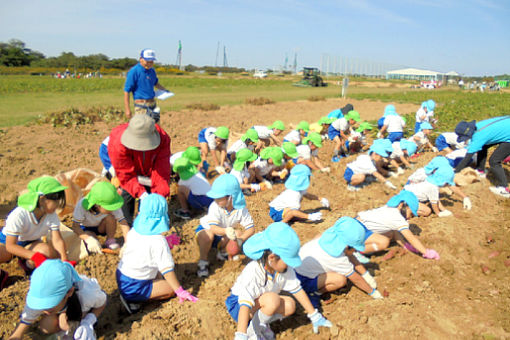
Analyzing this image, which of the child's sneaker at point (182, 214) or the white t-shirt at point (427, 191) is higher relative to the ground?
the white t-shirt at point (427, 191)

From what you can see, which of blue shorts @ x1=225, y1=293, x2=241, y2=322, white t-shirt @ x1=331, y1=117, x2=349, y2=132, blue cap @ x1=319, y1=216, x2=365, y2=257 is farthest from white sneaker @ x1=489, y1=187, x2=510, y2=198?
blue shorts @ x1=225, y1=293, x2=241, y2=322

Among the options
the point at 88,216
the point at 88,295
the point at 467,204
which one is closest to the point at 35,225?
the point at 88,216

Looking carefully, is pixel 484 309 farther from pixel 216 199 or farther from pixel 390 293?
pixel 216 199

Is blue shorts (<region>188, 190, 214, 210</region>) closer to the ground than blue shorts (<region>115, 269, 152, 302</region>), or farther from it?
farther from it

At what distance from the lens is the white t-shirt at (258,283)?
8.02 ft

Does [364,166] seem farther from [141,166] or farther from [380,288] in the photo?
[141,166]

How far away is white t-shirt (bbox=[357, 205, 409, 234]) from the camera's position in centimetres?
373

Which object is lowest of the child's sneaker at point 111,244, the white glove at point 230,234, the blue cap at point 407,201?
the child's sneaker at point 111,244

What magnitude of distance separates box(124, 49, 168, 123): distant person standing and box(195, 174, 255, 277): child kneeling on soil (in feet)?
7.37

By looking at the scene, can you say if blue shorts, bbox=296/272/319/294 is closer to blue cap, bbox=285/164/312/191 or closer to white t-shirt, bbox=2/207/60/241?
blue cap, bbox=285/164/312/191

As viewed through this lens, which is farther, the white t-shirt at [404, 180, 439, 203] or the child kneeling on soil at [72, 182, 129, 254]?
the white t-shirt at [404, 180, 439, 203]

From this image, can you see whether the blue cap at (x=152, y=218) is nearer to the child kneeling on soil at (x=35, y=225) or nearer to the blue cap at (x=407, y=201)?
the child kneeling on soil at (x=35, y=225)

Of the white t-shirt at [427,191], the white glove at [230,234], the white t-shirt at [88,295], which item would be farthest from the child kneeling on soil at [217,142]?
the white t-shirt at [88,295]

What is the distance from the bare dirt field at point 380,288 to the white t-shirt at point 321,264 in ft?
1.15
